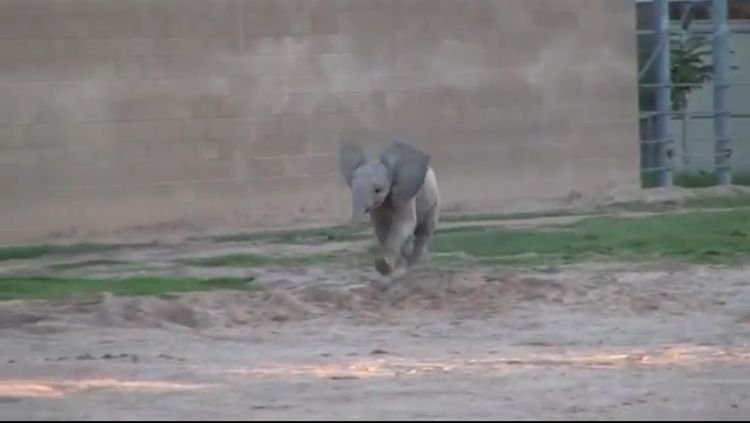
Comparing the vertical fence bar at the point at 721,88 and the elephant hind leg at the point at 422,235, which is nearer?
the elephant hind leg at the point at 422,235

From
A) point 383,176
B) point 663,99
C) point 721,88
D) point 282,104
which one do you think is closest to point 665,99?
point 663,99

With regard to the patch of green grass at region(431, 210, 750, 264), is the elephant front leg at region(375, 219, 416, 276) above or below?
above

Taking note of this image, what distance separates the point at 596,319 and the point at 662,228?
5.19 meters

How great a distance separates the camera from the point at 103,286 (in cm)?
1305

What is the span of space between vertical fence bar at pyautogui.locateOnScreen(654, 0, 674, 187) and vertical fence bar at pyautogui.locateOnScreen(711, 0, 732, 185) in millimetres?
681

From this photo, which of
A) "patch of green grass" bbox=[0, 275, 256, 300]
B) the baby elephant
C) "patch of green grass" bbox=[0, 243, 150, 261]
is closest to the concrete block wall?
"patch of green grass" bbox=[0, 243, 150, 261]

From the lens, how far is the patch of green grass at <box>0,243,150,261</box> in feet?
51.9

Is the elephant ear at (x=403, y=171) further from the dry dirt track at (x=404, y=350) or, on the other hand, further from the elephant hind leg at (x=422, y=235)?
the elephant hind leg at (x=422, y=235)

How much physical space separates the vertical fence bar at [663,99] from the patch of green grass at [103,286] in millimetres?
9348

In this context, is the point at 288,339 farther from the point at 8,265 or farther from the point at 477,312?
the point at 8,265

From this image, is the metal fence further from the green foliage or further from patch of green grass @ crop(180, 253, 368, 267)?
patch of green grass @ crop(180, 253, 368, 267)

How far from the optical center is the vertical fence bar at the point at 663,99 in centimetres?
2156

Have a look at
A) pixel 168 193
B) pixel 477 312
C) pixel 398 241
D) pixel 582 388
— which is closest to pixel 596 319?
pixel 477 312

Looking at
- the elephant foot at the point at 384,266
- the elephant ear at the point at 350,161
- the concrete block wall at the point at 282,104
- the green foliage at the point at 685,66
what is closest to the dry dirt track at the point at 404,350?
the elephant foot at the point at 384,266
